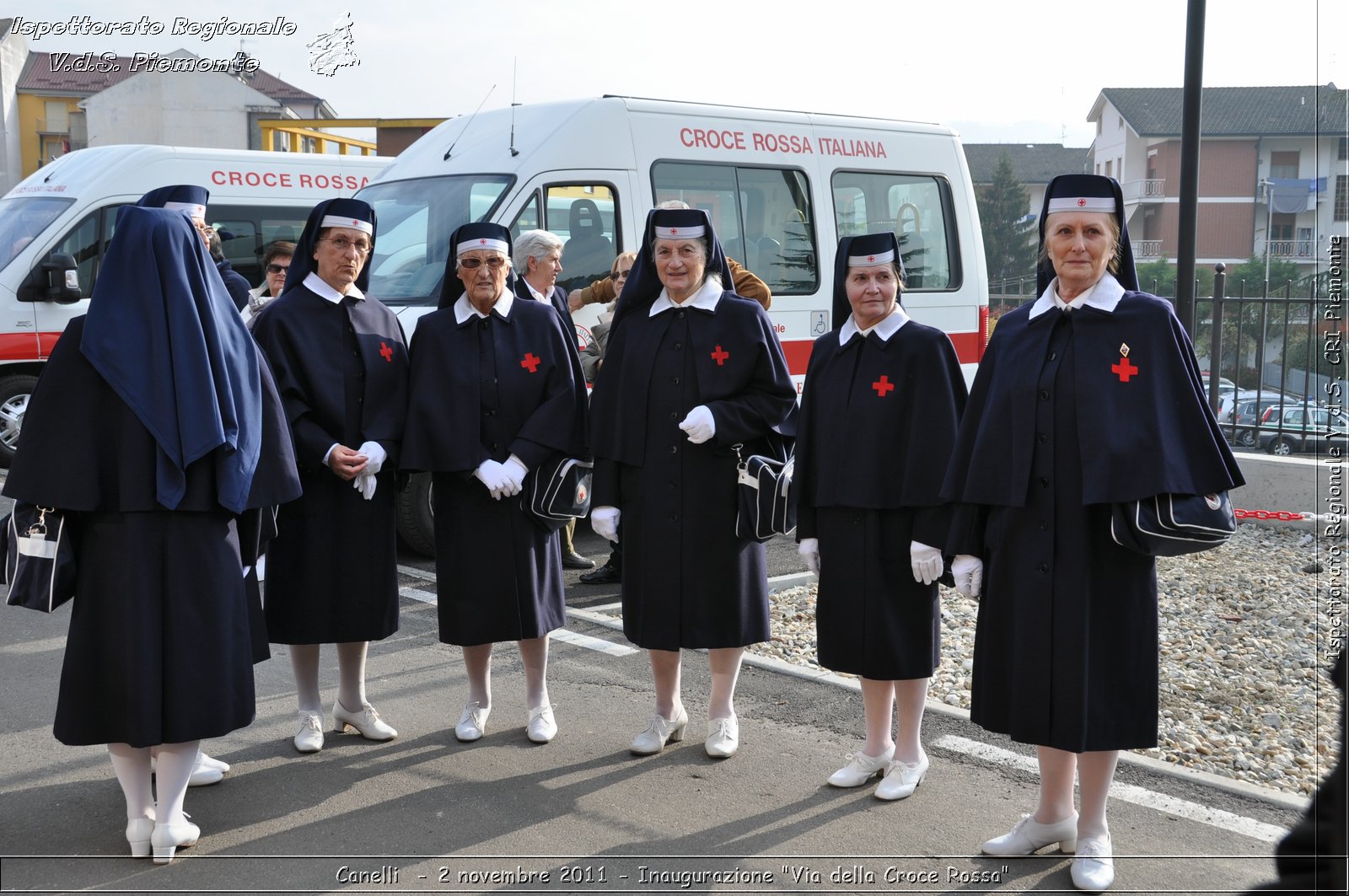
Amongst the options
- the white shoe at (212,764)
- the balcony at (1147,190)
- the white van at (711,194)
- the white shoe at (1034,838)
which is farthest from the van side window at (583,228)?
the balcony at (1147,190)

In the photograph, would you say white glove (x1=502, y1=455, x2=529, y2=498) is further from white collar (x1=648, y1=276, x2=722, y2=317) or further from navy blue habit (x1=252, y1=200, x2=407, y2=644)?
white collar (x1=648, y1=276, x2=722, y2=317)

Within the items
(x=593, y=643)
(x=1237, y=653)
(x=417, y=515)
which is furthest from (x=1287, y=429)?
(x=417, y=515)

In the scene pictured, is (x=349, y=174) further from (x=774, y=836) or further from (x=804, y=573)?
(x=774, y=836)

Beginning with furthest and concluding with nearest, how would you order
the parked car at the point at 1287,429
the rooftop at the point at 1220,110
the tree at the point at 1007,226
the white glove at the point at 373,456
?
the tree at the point at 1007,226 → the rooftop at the point at 1220,110 → the parked car at the point at 1287,429 → the white glove at the point at 373,456

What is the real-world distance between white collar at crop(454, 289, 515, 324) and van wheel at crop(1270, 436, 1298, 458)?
7.46 meters

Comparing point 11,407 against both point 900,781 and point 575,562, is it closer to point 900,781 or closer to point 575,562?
point 575,562

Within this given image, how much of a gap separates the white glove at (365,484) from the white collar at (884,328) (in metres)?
1.88

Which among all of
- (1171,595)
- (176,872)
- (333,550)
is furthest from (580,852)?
(1171,595)

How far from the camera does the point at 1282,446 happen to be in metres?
10.2

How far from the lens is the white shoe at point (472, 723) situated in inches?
202

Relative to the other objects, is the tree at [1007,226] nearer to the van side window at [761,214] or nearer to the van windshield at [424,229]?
the van side window at [761,214]

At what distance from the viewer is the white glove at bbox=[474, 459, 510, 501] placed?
495cm

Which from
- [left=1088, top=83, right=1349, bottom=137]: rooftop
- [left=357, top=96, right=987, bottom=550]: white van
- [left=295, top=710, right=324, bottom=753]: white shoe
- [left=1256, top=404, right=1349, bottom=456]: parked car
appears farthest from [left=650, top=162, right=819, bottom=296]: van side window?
[left=1088, top=83, right=1349, bottom=137]: rooftop

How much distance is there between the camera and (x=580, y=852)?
13.5ft
